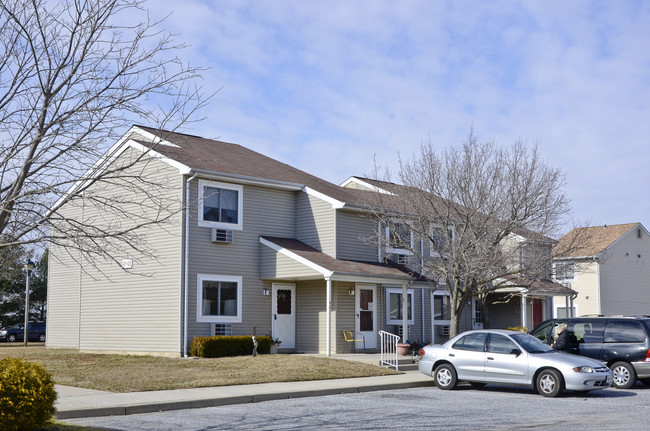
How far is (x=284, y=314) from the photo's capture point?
26.0m

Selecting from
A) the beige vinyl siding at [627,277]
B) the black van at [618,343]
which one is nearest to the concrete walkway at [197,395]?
the black van at [618,343]

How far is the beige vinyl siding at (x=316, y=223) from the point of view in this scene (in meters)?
25.8

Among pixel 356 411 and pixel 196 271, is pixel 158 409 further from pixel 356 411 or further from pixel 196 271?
pixel 196 271

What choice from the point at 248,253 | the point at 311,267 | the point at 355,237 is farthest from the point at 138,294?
the point at 355,237

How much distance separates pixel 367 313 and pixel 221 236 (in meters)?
5.95

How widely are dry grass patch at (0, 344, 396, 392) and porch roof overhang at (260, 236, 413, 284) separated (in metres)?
3.09

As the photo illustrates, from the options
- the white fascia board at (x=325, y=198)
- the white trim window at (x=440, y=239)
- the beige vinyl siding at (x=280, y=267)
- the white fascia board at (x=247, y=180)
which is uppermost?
the white fascia board at (x=247, y=180)

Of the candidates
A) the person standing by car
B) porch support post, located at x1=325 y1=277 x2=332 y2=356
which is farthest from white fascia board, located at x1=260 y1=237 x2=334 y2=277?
the person standing by car

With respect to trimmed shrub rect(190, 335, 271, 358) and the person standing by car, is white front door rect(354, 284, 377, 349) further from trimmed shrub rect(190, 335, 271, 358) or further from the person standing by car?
the person standing by car

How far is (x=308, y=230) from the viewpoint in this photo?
1048 inches

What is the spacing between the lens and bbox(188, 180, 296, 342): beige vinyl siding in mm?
23750

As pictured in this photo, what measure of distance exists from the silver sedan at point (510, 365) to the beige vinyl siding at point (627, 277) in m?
Result: 28.4

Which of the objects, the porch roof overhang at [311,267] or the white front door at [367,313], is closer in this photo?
the porch roof overhang at [311,267]

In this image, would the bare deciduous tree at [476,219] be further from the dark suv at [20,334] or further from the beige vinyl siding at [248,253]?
the dark suv at [20,334]
